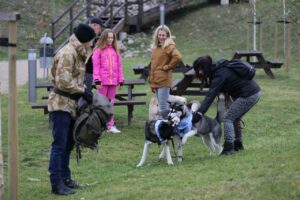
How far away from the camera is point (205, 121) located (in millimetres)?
8539

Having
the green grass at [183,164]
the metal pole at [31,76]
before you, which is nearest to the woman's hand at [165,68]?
the green grass at [183,164]

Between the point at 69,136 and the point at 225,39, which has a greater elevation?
the point at 225,39

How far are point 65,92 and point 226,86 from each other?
7.08 feet

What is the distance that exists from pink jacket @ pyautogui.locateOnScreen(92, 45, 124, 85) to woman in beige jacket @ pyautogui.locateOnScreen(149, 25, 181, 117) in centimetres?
63

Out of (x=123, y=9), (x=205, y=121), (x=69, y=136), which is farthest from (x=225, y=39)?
(x=69, y=136)

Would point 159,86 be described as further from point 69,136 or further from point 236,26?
point 236,26

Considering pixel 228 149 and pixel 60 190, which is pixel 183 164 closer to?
pixel 228 149

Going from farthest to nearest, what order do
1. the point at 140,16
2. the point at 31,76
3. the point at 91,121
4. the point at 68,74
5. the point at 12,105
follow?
the point at 140,16, the point at 31,76, the point at 91,121, the point at 68,74, the point at 12,105

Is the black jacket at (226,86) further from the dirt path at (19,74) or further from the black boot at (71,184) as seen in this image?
the dirt path at (19,74)

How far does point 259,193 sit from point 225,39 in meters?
21.4

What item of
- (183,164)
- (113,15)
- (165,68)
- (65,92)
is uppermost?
(113,15)

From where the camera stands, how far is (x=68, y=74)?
267 inches

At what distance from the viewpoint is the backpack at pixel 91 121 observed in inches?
272

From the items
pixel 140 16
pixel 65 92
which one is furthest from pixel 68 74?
pixel 140 16
